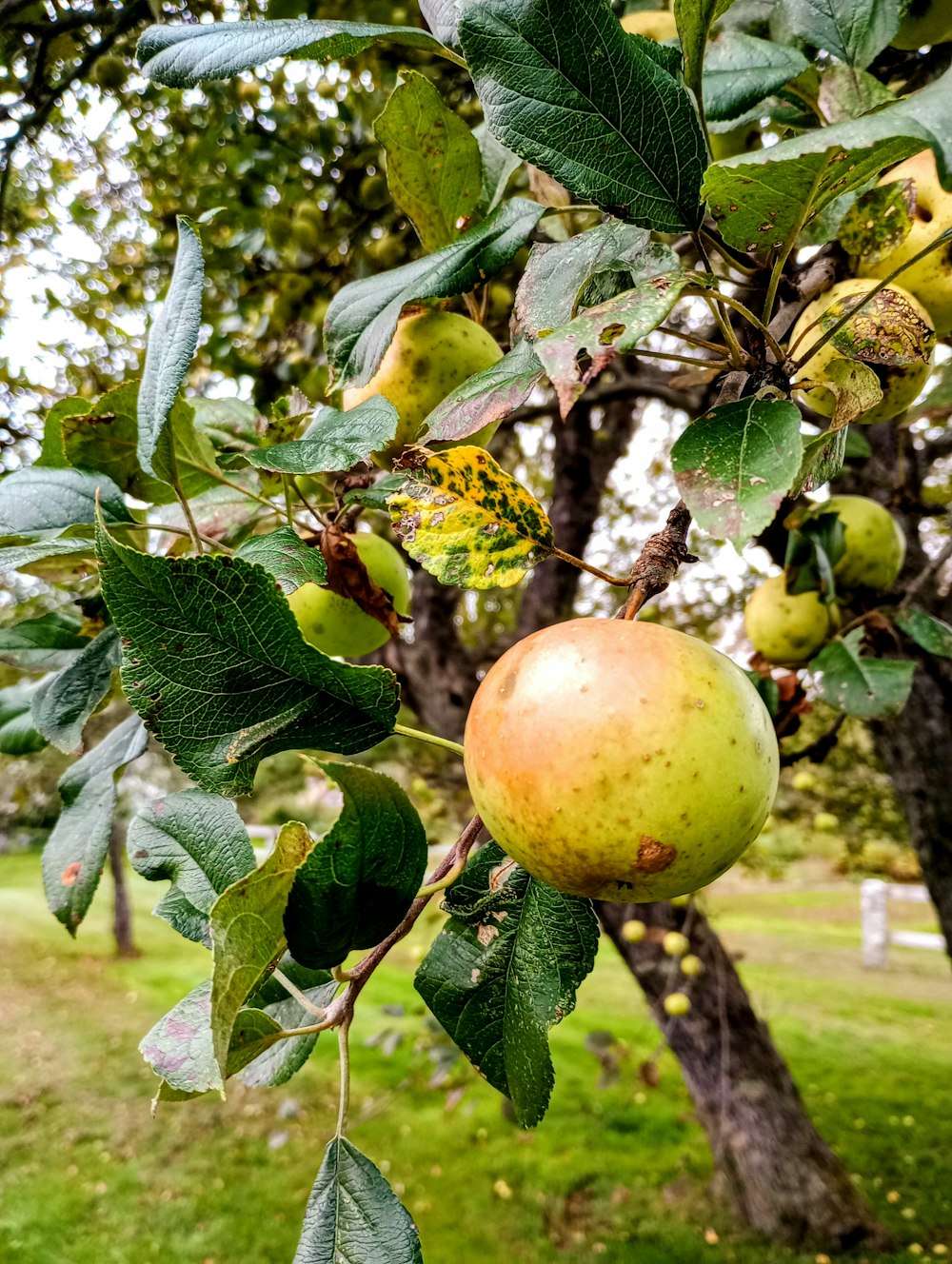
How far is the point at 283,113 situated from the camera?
2.31 metres

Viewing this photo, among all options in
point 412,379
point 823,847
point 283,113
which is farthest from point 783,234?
point 823,847

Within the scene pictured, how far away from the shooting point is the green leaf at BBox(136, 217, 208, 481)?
632 mm

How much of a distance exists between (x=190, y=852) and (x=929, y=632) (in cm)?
121

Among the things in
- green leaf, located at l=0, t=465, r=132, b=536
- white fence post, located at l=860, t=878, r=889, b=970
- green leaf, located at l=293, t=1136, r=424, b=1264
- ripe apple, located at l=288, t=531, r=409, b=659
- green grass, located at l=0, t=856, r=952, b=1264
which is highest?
green leaf, located at l=0, t=465, r=132, b=536

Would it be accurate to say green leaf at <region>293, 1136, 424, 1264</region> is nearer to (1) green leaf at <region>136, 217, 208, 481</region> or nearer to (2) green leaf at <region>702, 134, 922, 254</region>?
(1) green leaf at <region>136, 217, 208, 481</region>

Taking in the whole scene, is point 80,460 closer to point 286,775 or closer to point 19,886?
point 286,775

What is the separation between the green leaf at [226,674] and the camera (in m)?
0.54

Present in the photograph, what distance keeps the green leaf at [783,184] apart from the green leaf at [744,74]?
248 millimetres

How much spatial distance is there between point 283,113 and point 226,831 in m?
2.29

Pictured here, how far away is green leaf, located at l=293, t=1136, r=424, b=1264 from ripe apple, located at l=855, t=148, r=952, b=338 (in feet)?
3.19

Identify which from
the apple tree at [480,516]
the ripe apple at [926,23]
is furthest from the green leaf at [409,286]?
the ripe apple at [926,23]

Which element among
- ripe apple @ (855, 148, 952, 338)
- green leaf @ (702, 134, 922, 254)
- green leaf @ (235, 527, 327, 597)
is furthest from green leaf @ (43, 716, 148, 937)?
ripe apple @ (855, 148, 952, 338)

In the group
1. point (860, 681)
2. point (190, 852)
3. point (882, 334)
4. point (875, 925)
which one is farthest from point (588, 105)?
point (875, 925)

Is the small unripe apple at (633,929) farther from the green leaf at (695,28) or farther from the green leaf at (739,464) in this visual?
the green leaf at (695,28)
